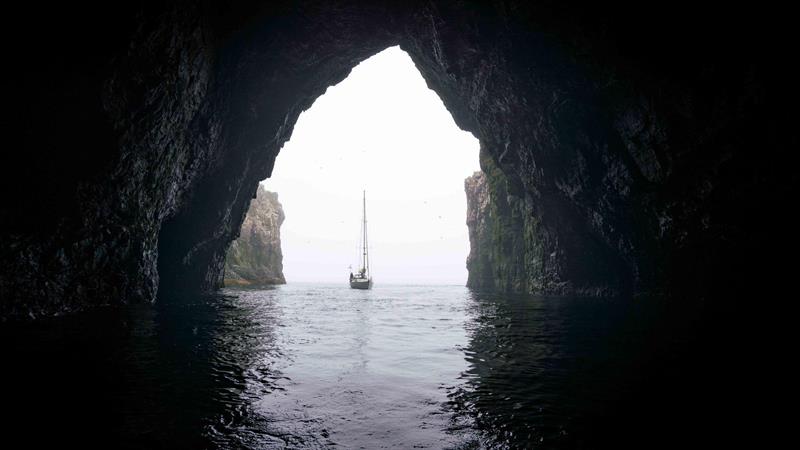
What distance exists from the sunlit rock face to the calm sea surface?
736 cm

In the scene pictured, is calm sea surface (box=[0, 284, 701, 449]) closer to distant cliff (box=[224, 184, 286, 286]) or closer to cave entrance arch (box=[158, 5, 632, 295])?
cave entrance arch (box=[158, 5, 632, 295])

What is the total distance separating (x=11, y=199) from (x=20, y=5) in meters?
6.60

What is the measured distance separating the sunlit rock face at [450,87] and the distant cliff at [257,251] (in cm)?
4728

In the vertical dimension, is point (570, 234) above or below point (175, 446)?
above

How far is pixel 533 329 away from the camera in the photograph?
14734 millimetres

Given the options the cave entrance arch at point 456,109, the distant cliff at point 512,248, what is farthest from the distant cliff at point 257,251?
the cave entrance arch at point 456,109

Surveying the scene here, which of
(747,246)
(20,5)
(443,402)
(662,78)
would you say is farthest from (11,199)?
(747,246)

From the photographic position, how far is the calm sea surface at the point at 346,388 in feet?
16.7

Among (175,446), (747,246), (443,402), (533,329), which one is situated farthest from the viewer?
(747,246)

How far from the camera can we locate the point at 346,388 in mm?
7285

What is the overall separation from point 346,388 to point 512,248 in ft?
163

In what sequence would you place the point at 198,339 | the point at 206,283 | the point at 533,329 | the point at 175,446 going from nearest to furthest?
1. the point at 175,446
2. the point at 198,339
3. the point at 533,329
4. the point at 206,283

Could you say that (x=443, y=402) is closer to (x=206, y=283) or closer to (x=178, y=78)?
(x=178, y=78)

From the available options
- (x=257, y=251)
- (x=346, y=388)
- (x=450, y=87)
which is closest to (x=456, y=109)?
(x=450, y=87)
